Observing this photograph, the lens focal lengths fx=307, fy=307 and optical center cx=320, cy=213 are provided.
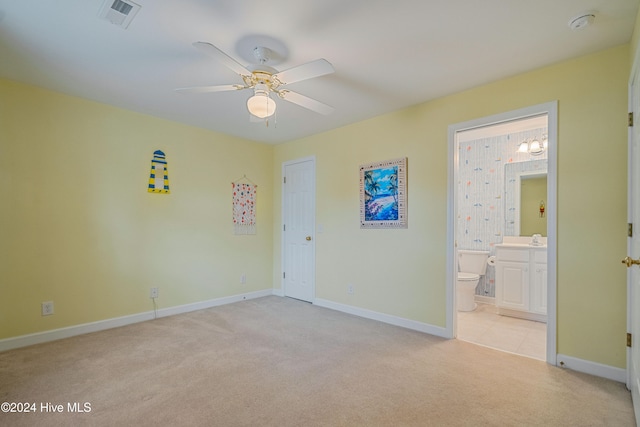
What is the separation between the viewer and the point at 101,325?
3.23 metres

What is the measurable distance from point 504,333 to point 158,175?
4249mm

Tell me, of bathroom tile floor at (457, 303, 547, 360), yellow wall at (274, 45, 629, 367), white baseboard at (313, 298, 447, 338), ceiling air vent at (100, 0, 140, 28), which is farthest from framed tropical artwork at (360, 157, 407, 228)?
ceiling air vent at (100, 0, 140, 28)

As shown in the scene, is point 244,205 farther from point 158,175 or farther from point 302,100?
point 302,100

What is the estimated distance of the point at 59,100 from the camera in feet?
9.89

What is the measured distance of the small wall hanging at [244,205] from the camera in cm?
446

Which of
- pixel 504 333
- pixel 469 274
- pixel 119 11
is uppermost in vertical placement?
pixel 119 11

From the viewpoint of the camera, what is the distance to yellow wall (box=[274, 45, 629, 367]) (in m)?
2.22

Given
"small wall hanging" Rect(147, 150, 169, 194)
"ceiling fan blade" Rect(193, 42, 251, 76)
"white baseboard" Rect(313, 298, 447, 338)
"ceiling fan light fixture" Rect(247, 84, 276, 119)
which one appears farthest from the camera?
"small wall hanging" Rect(147, 150, 169, 194)

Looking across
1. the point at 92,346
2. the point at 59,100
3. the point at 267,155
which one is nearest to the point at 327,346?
the point at 92,346

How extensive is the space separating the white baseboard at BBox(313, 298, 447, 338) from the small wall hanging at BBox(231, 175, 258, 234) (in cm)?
149

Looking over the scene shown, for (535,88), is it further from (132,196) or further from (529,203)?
(132,196)

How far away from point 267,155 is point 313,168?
0.95 m

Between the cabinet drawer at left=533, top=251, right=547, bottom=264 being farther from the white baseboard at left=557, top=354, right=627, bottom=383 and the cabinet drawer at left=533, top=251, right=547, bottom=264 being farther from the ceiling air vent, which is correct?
the ceiling air vent

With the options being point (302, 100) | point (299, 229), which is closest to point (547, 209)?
point (302, 100)
